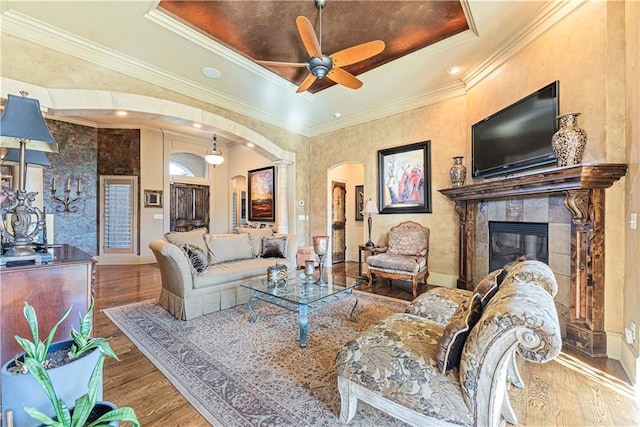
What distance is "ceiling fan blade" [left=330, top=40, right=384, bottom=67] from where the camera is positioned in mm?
2662

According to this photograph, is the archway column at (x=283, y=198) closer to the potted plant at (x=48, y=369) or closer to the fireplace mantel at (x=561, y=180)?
the fireplace mantel at (x=561, y=180)

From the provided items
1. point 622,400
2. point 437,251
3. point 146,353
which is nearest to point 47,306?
point 146,353

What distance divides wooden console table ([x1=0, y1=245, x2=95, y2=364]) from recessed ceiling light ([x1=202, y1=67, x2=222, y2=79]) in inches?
123

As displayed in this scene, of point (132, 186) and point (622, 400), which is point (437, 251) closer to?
point (622, 400)

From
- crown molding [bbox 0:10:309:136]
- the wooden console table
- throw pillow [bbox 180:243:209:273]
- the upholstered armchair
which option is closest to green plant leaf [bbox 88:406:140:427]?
the wooden console table

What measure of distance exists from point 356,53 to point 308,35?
57 cm

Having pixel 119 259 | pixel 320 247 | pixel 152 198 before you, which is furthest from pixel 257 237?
pixel 119 259

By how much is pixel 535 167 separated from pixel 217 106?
15.3 feet

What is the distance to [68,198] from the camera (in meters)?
6.14

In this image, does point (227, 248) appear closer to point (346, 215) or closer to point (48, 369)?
point (48, 369)

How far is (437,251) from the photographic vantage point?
4.61 meters

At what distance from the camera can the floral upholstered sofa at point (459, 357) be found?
3.43 ft

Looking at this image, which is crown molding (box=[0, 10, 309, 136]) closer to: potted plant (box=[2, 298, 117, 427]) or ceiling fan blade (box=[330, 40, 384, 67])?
ceiling fan blade (box=[330, 40, 384, 67])

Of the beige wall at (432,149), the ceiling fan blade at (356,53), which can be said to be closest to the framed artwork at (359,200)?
the beige wall at (432,149)
